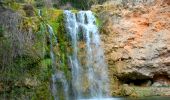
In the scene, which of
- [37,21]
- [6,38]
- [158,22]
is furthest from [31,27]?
[158,22]

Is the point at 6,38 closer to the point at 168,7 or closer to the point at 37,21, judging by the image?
the point at 37,21

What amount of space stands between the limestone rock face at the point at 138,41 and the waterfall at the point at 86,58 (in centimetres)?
53

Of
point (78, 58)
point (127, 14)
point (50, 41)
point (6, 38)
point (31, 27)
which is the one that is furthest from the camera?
point (127, 14)

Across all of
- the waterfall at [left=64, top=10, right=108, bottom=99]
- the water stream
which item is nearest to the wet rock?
the water stream

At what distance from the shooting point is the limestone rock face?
62.7 ft

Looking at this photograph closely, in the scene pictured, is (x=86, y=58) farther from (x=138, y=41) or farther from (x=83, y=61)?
(x=138, y=41)

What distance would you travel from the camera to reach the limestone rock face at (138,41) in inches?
752

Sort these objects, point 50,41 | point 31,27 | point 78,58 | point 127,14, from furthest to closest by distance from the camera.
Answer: point 127,14 → point 78,58 → point 50,41 → point 31,27

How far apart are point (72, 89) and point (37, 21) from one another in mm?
3579

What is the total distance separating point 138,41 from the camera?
1956 cm

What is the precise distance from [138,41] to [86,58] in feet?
9.35

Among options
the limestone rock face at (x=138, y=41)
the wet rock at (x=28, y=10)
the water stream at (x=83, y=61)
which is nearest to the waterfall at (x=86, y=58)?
the water stream at (x=83, y=61)

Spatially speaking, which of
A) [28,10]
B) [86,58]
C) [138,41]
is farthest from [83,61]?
[28,10]

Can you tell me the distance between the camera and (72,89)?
17.9 meters
